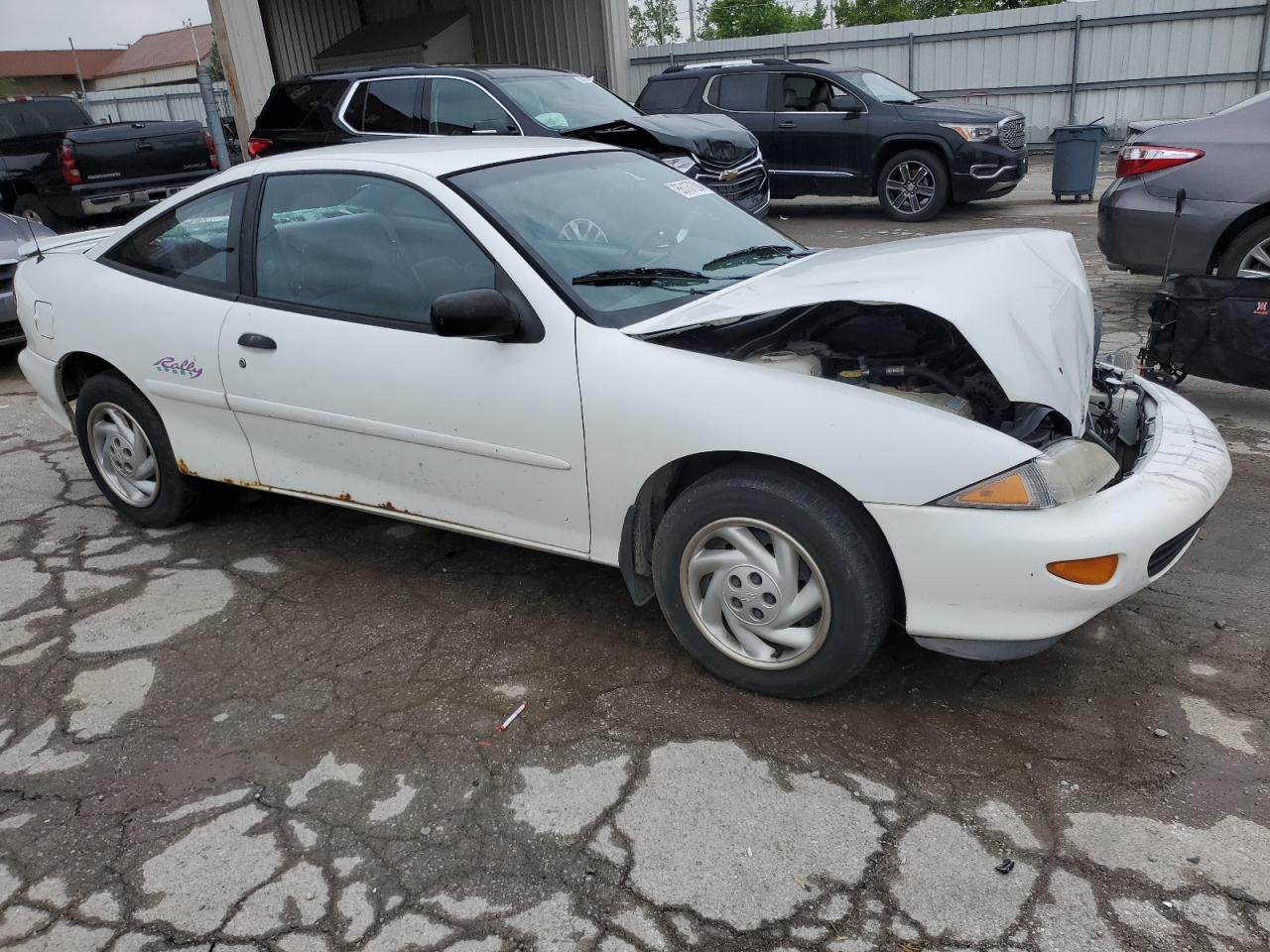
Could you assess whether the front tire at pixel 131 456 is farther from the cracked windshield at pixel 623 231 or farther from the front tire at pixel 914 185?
the front tire at pixel 914 185

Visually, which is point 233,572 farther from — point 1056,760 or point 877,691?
point 1056,760

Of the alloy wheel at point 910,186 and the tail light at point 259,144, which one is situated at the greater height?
the tail light at point 259,144

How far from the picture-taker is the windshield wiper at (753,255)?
3.72 meters

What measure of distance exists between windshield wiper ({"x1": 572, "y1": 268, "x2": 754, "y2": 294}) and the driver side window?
0.33 m

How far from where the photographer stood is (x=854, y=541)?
9.11 ft

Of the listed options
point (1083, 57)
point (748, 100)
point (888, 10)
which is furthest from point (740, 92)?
point (888, 10)

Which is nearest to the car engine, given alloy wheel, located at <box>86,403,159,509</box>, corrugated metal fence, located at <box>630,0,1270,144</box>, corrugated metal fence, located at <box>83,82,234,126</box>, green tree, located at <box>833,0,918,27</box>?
alloy wheel, located at <box>86,403,159,509</box>

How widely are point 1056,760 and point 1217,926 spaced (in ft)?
2.00

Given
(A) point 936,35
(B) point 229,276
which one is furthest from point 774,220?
(B) point 229,276

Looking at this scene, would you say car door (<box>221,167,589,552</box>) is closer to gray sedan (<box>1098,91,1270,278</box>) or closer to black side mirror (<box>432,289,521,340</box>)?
black side mirror (<box>432,289,521,340</box>)

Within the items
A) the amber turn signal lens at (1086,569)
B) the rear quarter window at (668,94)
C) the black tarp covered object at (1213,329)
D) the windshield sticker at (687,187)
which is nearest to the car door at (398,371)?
the windshield sticker at (687,187)

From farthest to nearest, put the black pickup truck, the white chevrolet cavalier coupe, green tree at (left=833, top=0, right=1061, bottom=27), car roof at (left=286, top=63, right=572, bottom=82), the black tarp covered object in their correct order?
green tree at (left=833, top=0, right=1061, bottom=27), the black pickup truck, car roof at (left=286, top=63, right=572, bottom=82), the black tarp covered object, the white chevrolet cavalier coupe

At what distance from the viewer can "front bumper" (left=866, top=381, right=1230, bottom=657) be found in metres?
2.62

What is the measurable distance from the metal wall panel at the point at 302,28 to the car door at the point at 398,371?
14.5m
